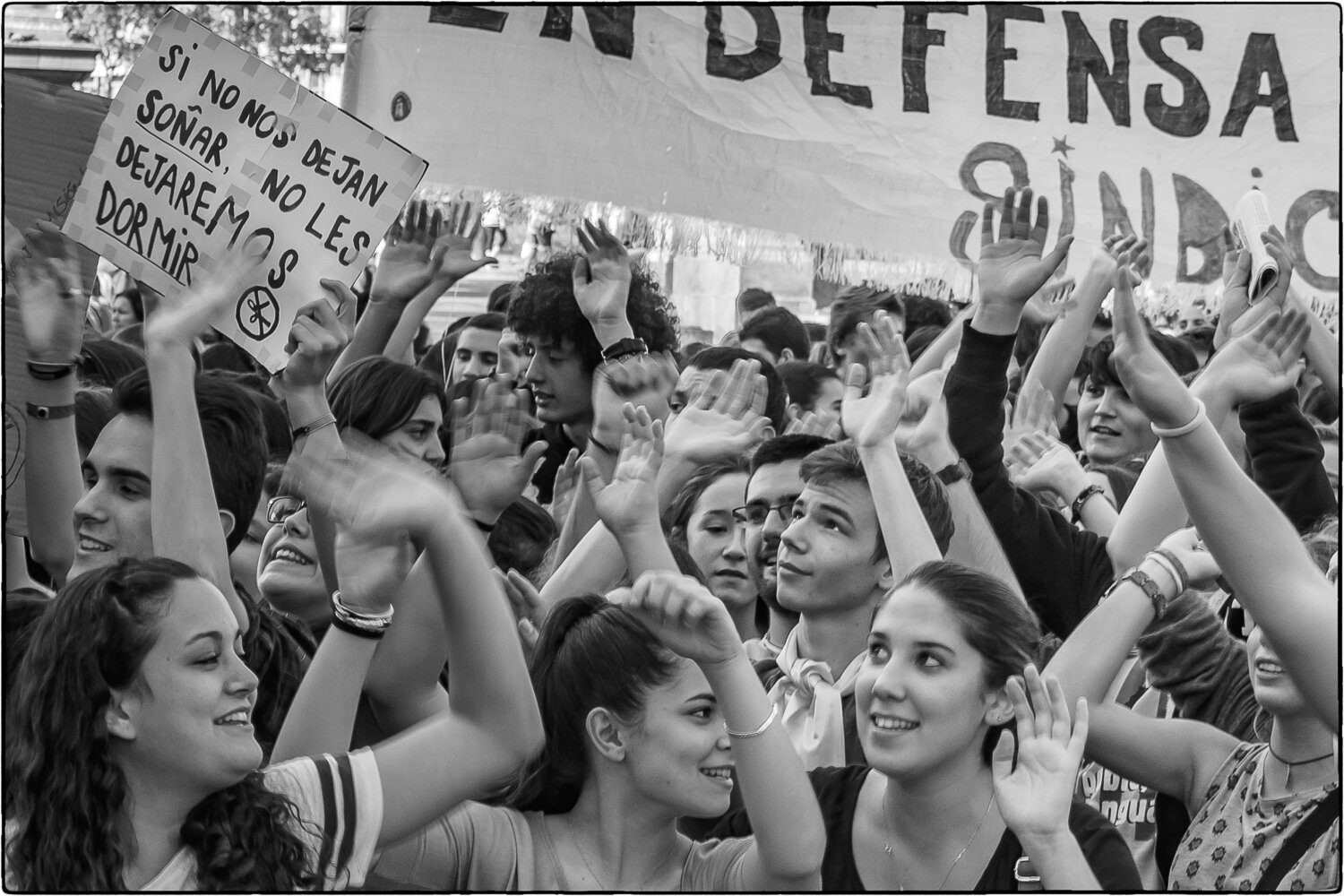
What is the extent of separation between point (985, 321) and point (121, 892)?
2303 millimetres

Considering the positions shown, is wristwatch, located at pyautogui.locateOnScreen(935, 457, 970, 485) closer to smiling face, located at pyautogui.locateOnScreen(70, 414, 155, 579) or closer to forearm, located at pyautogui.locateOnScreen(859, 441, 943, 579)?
forearm, located at pyautogui.locateOnScreen(859, 441, 943, 579)

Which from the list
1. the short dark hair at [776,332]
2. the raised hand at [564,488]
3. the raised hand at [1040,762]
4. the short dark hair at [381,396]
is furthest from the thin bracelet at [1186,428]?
the short dark hair at [776,332]

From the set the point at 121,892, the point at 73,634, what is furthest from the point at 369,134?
the point at 121,892

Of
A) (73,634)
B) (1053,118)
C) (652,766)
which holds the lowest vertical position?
(652,766)

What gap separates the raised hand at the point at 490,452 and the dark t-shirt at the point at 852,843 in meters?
0.70

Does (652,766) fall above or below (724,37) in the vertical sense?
below

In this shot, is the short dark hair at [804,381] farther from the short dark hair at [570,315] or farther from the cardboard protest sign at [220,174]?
the cardboard protest sign at [220,174]

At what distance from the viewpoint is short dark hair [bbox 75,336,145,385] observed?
4512mm

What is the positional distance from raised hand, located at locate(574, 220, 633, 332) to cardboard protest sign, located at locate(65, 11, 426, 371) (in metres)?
0.88

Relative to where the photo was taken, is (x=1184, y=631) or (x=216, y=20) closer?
(x=1184, y=631)

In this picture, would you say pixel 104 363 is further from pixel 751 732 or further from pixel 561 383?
pixel 751 732

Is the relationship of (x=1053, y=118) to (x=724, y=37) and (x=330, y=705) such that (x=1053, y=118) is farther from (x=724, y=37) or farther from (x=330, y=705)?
(x=330, y=705)

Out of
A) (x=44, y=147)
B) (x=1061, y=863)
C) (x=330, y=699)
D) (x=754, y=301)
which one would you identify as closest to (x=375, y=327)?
(x=44, y=147)

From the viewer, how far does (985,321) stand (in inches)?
149
